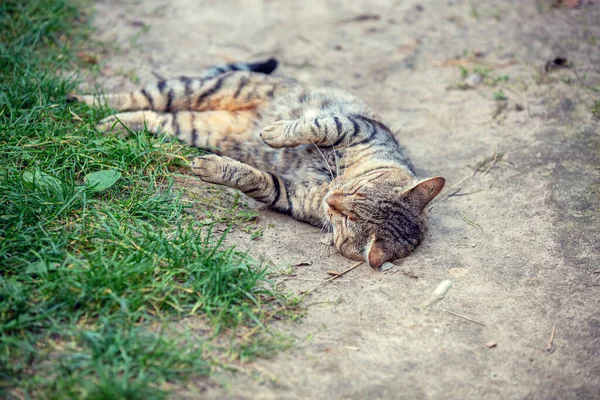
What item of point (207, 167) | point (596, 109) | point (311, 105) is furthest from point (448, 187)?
point (207, 167)

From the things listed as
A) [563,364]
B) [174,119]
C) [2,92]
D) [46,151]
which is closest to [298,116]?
[174,119]

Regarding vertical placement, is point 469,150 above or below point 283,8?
below

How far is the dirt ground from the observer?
274cm

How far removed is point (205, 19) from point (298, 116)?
8.57ft

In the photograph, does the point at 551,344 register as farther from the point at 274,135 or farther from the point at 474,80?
the point at 474,80

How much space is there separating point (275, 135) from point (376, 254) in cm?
115

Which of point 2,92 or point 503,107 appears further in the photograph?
point 503,107

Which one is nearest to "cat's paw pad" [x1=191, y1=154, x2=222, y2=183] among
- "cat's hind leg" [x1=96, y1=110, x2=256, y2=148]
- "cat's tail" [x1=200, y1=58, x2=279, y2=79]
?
"cat's hind leg" [x1=96, y1=110, x2=256, y2=148]

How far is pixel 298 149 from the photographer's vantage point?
4168 mm

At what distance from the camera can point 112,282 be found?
2.74 metres

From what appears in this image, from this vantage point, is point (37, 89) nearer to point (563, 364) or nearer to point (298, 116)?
point (298, 116)

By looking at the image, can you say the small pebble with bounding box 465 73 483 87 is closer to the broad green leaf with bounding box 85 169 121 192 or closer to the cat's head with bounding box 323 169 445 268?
the cat's head with bounding box 323 169 445 268

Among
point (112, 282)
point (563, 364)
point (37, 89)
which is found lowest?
point (563, 364)

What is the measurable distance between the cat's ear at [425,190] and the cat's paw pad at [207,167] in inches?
50.8
